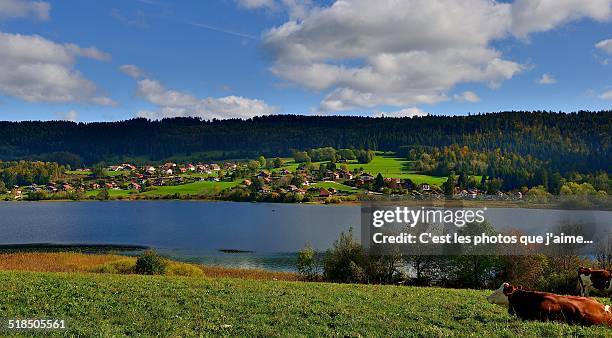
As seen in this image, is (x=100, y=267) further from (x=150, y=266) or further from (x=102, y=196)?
(x=102, y=196)

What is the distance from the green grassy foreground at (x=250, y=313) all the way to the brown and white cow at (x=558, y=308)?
470 millimetres

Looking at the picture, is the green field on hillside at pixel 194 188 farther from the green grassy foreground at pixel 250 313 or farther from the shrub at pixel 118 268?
the green grassy foreground at pixel 250 313

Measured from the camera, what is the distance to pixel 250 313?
1409 centimetres

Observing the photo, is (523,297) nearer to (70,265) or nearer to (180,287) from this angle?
(180,287)

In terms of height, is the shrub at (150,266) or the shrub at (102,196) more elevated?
the shrub at (150,266)

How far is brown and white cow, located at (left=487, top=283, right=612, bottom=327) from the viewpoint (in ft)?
39.1

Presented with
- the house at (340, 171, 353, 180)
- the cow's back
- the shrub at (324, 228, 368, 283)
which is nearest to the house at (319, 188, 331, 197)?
the house at (340, 171, 353, 180)

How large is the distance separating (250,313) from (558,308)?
8.89 meters

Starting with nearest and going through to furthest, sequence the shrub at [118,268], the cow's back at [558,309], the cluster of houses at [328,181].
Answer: the cow's back at [558,309], the shrub at [118,268], the cluster of houses at [328,181]

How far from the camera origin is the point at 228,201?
16500 cm

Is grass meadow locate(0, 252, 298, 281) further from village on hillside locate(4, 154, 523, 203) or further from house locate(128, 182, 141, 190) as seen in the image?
house locate(128, 182, 141, 190)

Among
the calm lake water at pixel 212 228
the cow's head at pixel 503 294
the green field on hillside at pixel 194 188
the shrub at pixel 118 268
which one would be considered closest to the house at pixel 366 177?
the calm lake water at pixel 212 228

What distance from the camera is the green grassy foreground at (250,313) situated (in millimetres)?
11617

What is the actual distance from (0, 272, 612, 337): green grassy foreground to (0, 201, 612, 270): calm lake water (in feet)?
117
